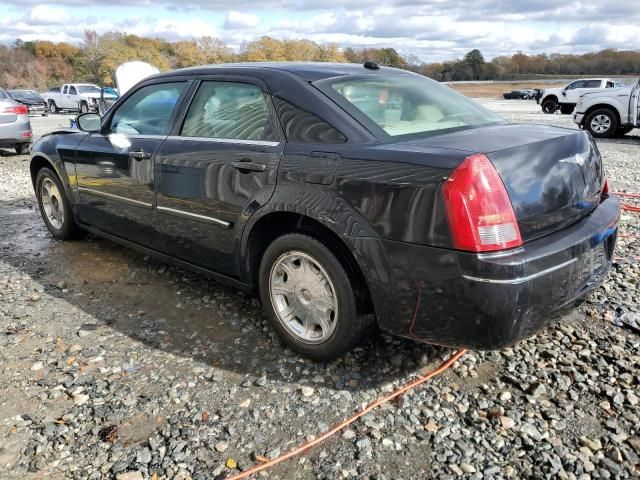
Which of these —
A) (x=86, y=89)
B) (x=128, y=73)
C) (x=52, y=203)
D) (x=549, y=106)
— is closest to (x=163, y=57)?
(x=86, y=89)

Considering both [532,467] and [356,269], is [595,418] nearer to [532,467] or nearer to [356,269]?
[532,467]

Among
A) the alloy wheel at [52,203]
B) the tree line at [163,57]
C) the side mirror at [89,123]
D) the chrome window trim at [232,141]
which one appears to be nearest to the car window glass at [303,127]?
the chrome window trim at [232,141]

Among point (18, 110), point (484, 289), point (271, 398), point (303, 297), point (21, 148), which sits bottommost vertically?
point (271, 398)

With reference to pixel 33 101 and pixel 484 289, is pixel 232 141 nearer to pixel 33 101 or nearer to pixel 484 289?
pixel 484 289

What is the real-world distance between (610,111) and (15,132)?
13640 mm

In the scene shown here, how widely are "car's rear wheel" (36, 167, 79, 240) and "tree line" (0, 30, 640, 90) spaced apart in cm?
5018

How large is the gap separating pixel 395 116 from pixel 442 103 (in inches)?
20.2

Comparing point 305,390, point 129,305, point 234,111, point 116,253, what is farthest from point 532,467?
point 116,253

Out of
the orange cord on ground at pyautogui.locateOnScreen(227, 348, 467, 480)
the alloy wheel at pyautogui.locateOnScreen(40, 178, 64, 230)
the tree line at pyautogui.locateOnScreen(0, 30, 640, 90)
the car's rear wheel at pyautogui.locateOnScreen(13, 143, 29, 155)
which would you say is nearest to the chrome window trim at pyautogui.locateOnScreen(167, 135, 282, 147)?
the orange cord on ground at pyautogui.locateOnScreen(227, 348, 467, 480)

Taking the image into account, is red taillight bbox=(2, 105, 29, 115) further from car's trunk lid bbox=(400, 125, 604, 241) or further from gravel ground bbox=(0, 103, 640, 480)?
car's trunk lid bbox=(400, 125, 604, 241)

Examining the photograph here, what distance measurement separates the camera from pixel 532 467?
216cm

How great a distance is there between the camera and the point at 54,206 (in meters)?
5.11

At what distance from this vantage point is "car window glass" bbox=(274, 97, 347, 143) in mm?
2689

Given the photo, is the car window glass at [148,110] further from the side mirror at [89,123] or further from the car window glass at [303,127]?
the car window glass at [303,127]
